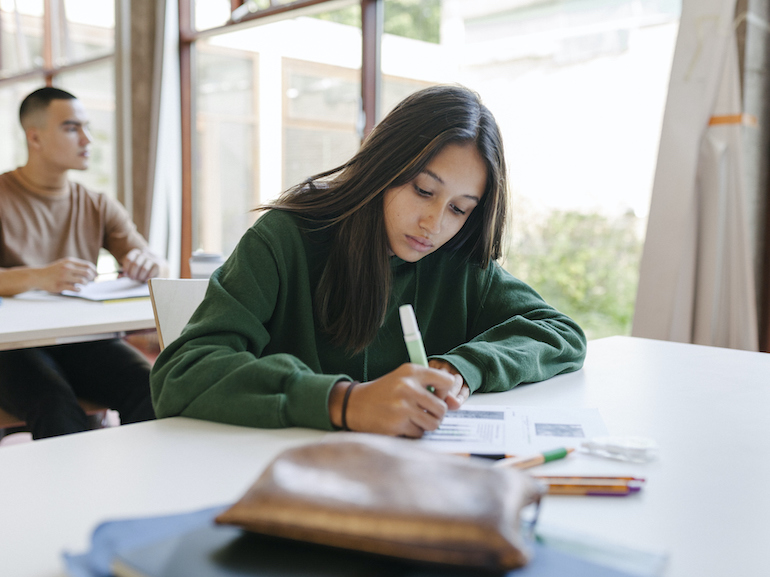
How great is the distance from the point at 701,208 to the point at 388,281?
1293 millimetres

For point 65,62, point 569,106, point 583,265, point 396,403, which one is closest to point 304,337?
point 396,403

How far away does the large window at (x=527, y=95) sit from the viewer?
276 centimetres

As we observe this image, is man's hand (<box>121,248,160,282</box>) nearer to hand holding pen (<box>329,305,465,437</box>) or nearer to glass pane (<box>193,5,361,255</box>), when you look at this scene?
glass pane (<box>193,5,361,255</box>)

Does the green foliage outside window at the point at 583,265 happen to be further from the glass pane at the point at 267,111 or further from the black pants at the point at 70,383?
the black pants at the point at 70,383

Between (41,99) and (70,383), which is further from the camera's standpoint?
(41,99)

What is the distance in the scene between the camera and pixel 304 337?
4.13 feet

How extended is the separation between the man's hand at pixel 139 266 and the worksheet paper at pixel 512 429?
1796 millimetres

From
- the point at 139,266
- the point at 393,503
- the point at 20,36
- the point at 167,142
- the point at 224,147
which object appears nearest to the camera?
the point at 393,503

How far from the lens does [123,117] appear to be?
4.57 metres

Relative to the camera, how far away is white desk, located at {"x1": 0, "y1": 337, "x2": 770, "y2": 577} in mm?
599

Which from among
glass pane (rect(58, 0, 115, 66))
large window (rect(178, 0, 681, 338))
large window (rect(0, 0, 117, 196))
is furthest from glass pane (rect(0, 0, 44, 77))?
large window (rect(178, 0, 681, 338))

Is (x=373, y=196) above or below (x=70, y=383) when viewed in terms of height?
above

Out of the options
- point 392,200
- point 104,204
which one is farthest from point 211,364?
point 104,204

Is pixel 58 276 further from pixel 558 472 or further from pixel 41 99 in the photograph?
pixel 558 472
